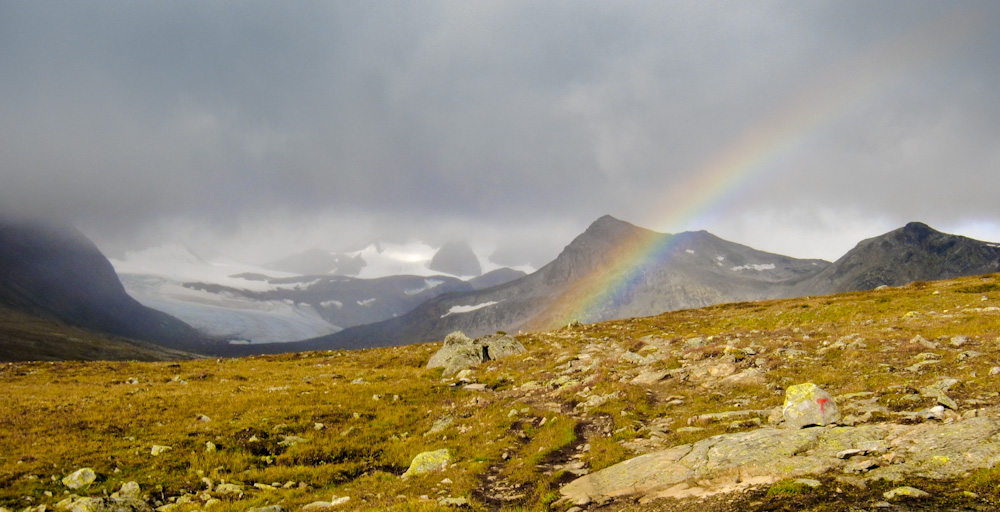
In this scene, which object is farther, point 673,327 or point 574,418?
point 673,327

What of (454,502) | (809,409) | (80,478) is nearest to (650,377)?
(809,409)

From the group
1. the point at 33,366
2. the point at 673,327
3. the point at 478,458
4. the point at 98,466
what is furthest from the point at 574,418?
the point at 33,366

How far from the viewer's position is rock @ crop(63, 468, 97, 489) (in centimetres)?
1570

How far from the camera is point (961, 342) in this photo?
25016mm

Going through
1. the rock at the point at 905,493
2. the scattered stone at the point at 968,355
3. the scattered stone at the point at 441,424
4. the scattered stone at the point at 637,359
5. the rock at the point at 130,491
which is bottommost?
the scattered stone at the point at 441,424

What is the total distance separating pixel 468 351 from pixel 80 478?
3222 cm

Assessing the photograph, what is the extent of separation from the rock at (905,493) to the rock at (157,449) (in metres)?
24.7

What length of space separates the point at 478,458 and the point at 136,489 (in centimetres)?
1229

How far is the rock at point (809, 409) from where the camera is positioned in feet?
49.9

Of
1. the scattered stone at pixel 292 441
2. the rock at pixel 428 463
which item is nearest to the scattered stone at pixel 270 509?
the rock at pixel 428 463

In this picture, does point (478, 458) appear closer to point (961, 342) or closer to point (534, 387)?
point (534, 387)

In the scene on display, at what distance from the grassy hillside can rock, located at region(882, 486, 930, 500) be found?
80cm

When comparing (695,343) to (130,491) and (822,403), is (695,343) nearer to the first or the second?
(822,403)

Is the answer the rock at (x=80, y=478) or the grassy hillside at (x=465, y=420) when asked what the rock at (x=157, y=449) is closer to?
the grassy hillside at (x=465, y=420)
